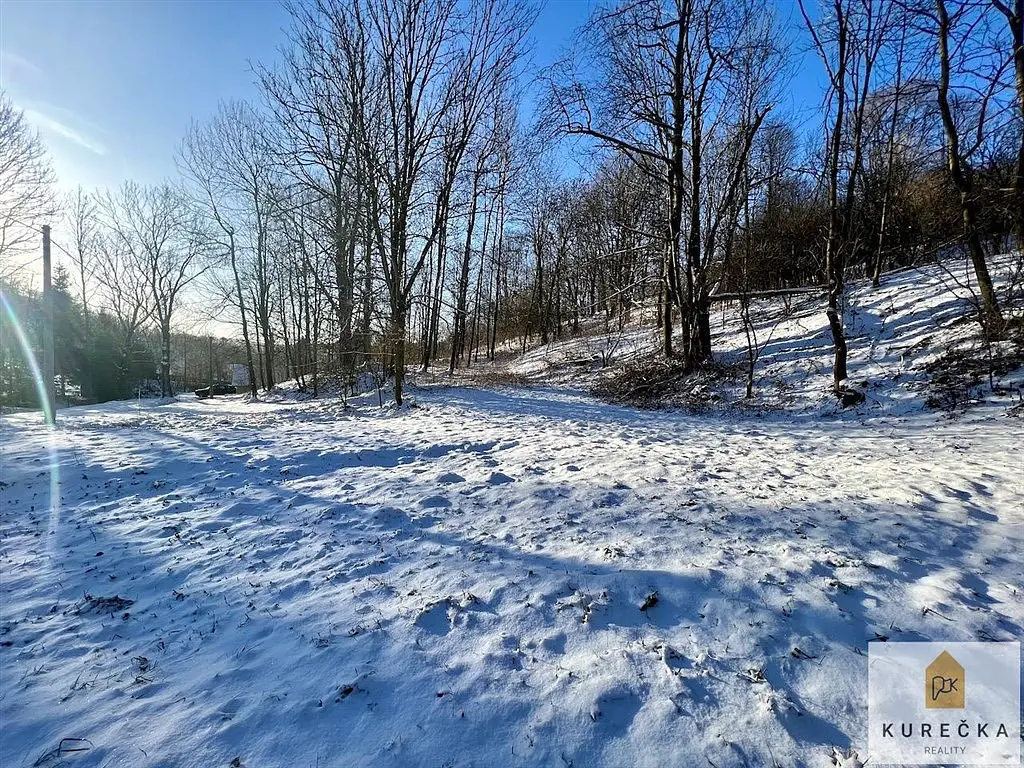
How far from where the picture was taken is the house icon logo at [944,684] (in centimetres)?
200

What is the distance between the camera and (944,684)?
2.09m

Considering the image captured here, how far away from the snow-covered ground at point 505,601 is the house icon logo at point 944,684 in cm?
16

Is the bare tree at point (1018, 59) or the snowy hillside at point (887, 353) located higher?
the bare tree at point (1018, 59)

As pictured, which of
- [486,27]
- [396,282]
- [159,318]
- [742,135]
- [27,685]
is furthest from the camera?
[159,318]

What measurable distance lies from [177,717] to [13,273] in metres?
27.5

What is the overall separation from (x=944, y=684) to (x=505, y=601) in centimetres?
232

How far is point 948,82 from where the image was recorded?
7.57 meters

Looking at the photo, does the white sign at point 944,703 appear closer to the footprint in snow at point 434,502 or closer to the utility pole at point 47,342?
the footprint in snow at point 434,502

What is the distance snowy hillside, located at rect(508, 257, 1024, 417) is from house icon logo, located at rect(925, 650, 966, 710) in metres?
5.93

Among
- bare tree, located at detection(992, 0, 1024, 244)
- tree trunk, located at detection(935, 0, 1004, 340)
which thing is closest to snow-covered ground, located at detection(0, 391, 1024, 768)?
tree trunk, located at detection(935, 0, 1004, 340)

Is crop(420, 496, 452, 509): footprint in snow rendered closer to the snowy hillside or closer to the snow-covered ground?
the snow-covered ground

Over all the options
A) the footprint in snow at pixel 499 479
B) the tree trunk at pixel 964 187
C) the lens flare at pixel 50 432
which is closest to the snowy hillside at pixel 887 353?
the tree trunk at pixel 964 187

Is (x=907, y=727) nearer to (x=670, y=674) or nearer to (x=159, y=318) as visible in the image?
(x=670, y=674)

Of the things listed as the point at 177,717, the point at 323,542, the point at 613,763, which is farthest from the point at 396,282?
the point at 613,763
